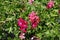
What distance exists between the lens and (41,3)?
3.72 m

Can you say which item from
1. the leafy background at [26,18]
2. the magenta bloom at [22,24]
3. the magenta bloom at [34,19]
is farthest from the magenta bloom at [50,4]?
the magenta bloom at [22,24]

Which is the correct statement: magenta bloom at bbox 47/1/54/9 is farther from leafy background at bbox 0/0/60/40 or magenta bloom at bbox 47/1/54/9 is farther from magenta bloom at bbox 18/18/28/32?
magenta bloom at bbox 18/18/28/32

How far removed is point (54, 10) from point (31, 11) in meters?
0.28

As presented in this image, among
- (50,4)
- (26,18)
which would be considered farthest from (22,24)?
(50,4)

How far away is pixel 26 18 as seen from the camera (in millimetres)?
3498

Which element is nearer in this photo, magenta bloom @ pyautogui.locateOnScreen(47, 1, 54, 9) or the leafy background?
the leafy background

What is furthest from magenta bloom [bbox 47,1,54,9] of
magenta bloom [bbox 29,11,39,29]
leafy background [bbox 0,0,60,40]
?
magenta bloom [bbox 29,11,39,29]

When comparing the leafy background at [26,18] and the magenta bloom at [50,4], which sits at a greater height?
the magenta bloom at [50,4]

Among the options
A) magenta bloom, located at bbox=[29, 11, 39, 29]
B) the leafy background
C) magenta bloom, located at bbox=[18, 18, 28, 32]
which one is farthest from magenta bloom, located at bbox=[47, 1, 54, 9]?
magenta bloom, located at bbox=[18, 18, 28, 32]

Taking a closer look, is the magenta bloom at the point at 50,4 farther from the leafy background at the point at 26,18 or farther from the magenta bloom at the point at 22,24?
the magenta bloom at the point at 22,24

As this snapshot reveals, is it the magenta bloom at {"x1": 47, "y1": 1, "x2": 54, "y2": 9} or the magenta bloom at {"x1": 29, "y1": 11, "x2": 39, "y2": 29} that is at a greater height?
the magenta bloom at {"x1": 47, "y1": 1, "x2": 54, "y2": 9}

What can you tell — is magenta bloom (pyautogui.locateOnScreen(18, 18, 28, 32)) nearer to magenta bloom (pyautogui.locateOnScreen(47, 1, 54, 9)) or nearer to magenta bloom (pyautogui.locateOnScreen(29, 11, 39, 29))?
magenta bloom (pyautogui.locateOnScreen(29, 11, 39, 29))

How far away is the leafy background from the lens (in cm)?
349

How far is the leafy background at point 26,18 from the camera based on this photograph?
349cm
